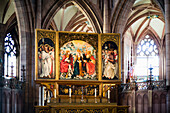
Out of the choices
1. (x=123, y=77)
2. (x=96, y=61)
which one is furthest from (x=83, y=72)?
(x=123, y=77)

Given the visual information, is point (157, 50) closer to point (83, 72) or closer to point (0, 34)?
point (0, 34)

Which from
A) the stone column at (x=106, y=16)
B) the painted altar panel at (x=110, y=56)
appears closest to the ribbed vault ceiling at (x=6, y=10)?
the stone column at (x=106, y=16)

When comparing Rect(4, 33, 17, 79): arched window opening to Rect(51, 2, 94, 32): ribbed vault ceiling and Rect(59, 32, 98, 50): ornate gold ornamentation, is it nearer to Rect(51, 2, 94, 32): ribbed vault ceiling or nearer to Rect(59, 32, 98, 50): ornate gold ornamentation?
Rect(51, 2, 94, 32): ribbed vault ceiling

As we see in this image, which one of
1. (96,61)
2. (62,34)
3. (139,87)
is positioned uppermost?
(62,34)

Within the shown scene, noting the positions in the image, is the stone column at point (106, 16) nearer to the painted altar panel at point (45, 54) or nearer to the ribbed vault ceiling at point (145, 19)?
the ribbed vault ceiling at point (145, 19)

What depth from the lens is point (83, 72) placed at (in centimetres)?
1748

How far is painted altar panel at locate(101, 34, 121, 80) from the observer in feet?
57.5

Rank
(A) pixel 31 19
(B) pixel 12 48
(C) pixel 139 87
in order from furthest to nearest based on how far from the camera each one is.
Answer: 1. (B) pixel 12 48
2. (A) pixel 31 19
3. (C) pixel 139 87

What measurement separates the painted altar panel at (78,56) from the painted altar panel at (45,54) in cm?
41

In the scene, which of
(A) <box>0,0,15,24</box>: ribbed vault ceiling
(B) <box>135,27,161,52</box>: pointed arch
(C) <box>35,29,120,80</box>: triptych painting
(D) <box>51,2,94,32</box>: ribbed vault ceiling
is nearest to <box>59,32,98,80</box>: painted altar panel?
(C) <box>35,29,120,80</box>: triptych painting

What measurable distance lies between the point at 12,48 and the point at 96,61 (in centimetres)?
1635

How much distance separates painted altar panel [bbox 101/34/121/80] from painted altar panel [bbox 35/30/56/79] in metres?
2.43

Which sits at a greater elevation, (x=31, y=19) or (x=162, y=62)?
(x=31, y=19)

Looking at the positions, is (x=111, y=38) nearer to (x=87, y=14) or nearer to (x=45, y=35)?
(x=45, y=35)
